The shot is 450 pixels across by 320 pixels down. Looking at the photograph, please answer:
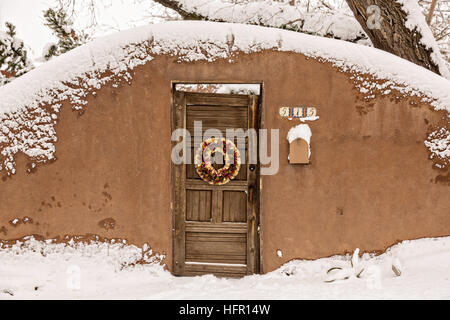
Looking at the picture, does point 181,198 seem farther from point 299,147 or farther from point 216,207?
point 299,147

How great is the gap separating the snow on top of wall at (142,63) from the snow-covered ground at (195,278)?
43.9 inches

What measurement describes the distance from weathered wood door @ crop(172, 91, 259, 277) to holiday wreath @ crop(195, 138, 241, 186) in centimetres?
7

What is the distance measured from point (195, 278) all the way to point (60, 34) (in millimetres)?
6574

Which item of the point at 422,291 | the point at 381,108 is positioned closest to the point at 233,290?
the point at 422,291

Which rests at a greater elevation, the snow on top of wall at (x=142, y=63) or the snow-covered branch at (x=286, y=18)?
the snow-covered branch at (x=286, y=18)

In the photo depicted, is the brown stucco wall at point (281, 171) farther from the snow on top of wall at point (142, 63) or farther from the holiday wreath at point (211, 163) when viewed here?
the holiday wreath at point (211, 163)

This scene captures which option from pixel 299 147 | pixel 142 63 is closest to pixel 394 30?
pixel 299 147

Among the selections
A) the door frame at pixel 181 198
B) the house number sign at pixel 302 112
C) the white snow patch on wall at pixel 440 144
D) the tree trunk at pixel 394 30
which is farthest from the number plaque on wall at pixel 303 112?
the tree trunk at pixel 394 30

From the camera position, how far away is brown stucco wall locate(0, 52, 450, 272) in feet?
12.2

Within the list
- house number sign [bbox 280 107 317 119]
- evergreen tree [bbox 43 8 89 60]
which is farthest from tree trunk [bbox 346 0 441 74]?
evergreen tree [bbox 43 8 89 60]

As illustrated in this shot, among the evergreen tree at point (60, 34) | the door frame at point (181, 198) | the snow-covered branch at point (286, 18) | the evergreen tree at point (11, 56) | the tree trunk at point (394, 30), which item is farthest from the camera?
the evergreen tree at point (60, 34)

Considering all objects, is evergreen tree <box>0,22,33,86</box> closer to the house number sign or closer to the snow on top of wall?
the snow on top of wall

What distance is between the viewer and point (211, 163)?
12.8 feet

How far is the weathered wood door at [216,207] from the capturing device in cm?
390
